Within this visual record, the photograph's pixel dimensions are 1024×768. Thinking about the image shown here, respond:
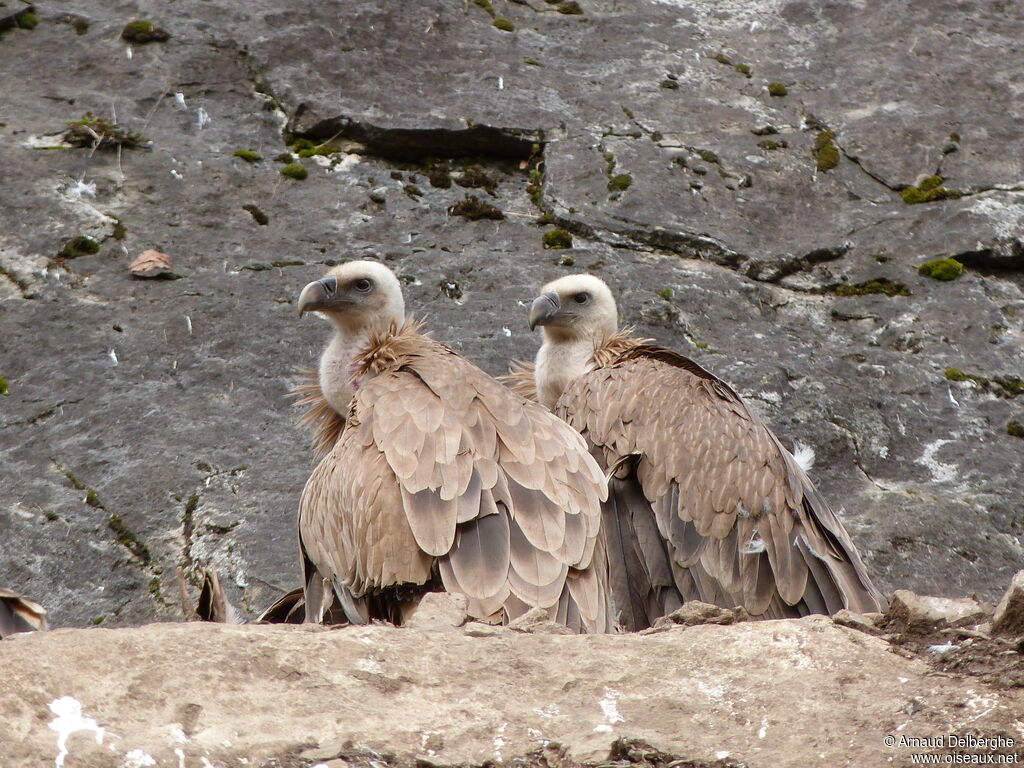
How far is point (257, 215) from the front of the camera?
726 cm

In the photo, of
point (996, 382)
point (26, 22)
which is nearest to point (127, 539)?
point (26, 22)

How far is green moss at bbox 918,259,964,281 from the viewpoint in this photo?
7.16 meters

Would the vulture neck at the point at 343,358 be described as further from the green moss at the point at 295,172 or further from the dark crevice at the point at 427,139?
the dark crevice at the point at 427,139

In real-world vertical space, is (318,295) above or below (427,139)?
above

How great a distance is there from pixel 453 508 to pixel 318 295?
A: 1677mm

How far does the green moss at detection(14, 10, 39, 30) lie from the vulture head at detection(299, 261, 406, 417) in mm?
3891

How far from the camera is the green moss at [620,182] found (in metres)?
7.54

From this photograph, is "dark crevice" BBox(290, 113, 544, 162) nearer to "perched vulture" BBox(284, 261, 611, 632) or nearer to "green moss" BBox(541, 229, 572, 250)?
"green moss" BBox(541, 229, 572, 250)

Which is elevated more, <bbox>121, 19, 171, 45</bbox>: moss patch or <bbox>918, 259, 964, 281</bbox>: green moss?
<bbox>121, 19, 171, 45</bbox>: moss patch

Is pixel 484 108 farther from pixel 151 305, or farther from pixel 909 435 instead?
pixel 909 435

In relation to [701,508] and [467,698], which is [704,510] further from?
[467,698]

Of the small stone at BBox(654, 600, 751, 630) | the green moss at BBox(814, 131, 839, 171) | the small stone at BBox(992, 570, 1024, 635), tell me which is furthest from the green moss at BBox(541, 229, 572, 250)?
the small stone at BBox(992, 570, 1024, 635)

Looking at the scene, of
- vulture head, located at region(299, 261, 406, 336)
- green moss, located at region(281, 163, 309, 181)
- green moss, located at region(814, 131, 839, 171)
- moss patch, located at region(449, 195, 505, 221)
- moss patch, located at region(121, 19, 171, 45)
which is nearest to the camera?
vulture head, located at region(299, 261, 406, 336)

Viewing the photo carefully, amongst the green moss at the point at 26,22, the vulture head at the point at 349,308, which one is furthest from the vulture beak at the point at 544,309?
the green moss at the point at 26,22
